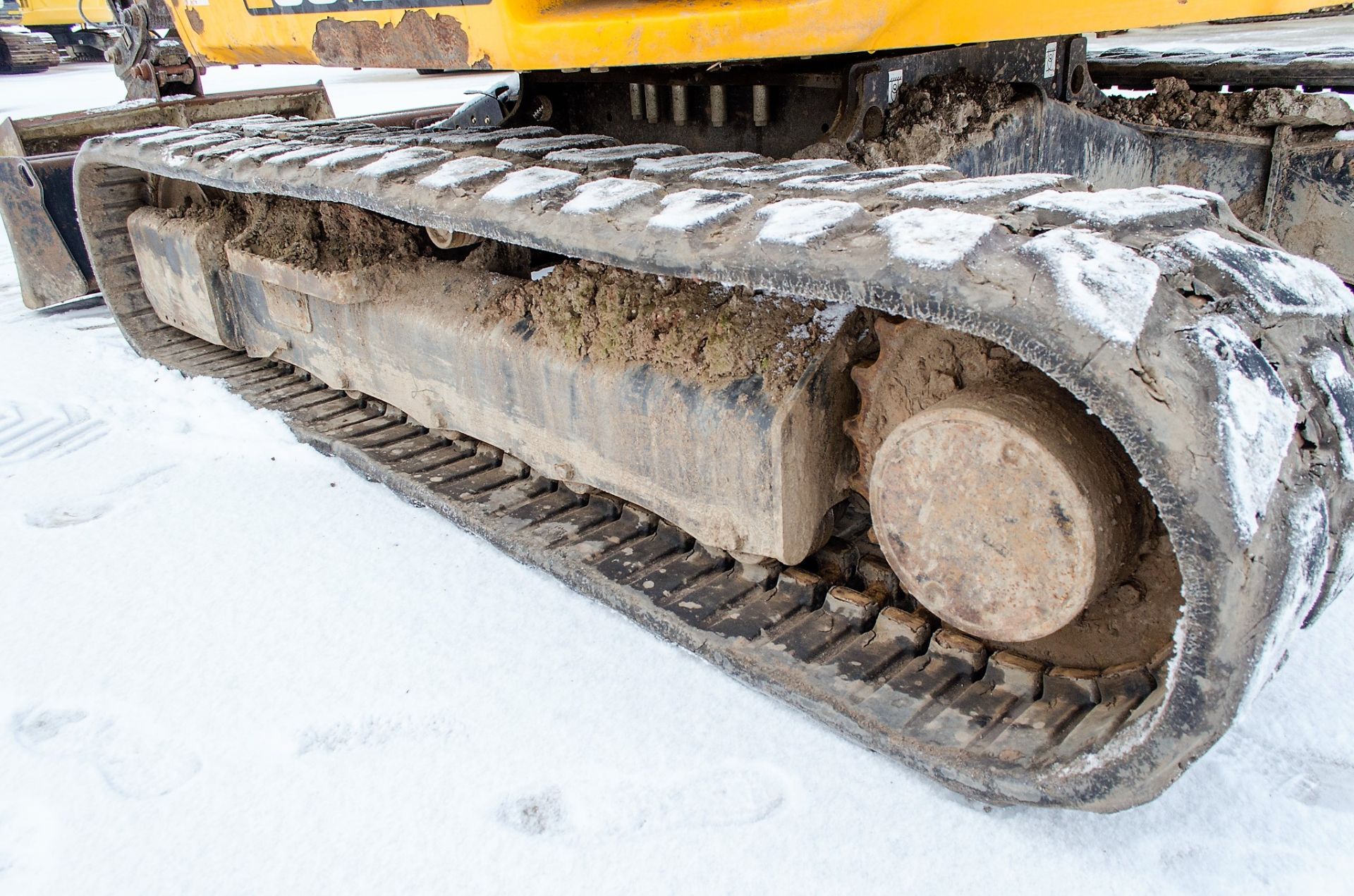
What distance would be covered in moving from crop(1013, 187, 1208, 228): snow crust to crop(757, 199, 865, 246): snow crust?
0.23 metres

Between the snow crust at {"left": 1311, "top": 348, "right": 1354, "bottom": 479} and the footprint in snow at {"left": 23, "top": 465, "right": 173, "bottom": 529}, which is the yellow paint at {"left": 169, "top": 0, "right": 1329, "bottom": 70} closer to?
the snow crust at {"left": 1311, "top": 348, "right": 1354, "bottom": 479}

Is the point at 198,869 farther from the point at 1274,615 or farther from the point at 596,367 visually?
A: the point at 1274,615

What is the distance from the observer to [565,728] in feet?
5.67

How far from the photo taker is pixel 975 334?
120 cm

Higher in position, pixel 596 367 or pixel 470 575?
pixel 596 367

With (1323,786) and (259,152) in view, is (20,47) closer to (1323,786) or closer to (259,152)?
(259,152)

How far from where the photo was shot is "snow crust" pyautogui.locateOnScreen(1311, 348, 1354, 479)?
1.19m

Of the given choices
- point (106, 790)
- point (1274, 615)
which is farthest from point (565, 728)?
point (1274, 615)

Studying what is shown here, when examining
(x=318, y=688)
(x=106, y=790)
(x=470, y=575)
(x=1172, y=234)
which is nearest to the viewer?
(x=1172, y=234)

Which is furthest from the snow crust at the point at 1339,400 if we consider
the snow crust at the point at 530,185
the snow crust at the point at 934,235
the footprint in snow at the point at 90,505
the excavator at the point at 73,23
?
the excavator at the point at 73,23

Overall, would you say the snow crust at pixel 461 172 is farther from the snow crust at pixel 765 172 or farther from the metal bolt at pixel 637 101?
the metal bolt at pixel 637 101

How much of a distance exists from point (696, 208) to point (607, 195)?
0.65ft

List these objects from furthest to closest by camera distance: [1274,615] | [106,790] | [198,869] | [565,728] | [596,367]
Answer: [596,367], [565,728], [106,790], [198,869], [1274,615]

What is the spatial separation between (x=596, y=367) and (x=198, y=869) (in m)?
1.08
